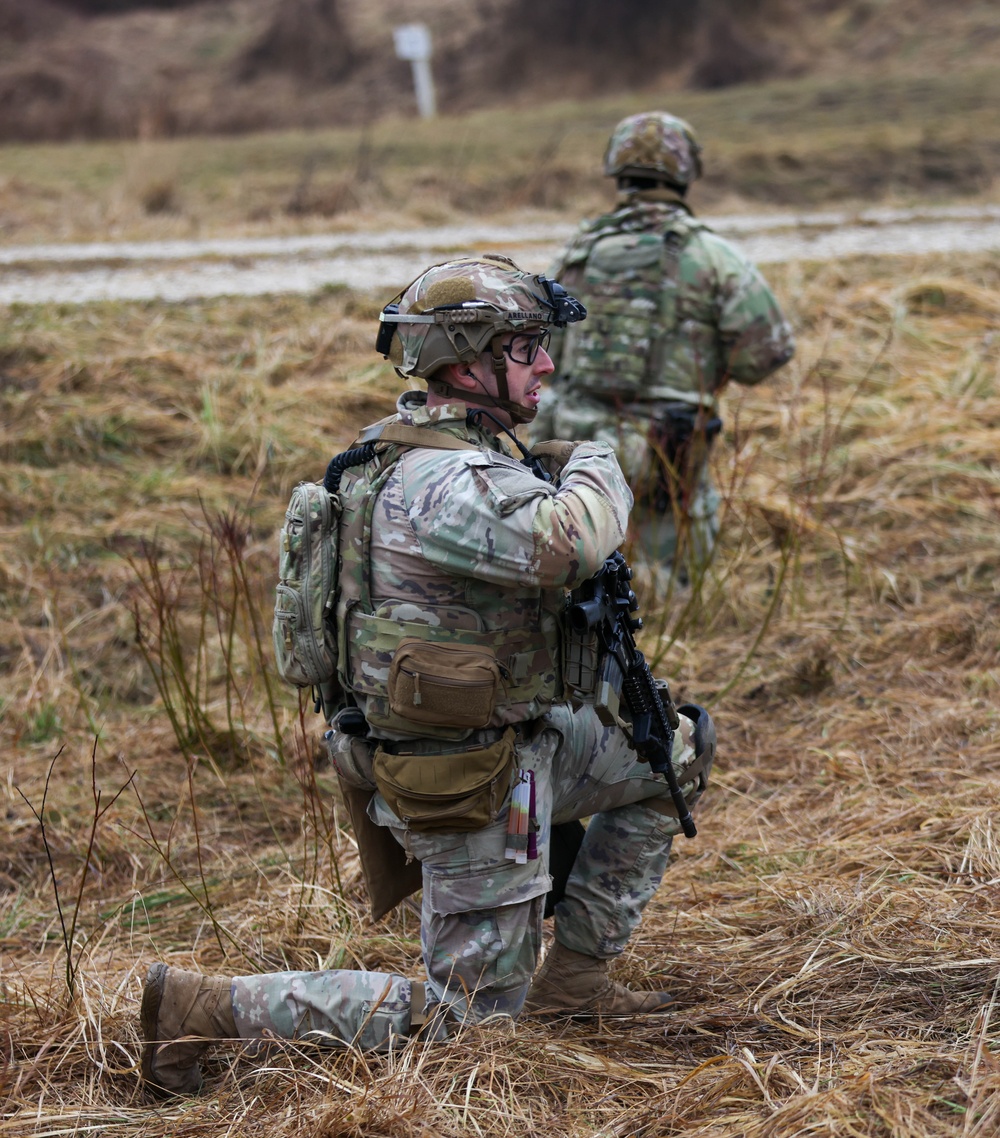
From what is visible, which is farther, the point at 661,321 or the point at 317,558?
the point at 661,321

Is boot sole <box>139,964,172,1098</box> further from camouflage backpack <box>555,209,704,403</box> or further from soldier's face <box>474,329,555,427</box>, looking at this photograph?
camouflage backpack <box>555,209,704,403</box>

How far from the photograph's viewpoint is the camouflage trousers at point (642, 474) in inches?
193

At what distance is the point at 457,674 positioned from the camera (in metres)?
2.39

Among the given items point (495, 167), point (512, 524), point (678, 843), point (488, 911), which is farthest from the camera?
point (495, 167)

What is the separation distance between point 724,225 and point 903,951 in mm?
8691

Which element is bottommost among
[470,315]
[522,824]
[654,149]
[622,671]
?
[522,824]

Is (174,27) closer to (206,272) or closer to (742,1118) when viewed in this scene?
(206,272)

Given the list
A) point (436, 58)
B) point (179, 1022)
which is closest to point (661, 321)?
point (179, 1022)

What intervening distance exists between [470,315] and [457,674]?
0.68 meters

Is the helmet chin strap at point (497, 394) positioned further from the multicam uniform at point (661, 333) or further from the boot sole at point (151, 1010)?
the multicam uniform at point (661, 333)

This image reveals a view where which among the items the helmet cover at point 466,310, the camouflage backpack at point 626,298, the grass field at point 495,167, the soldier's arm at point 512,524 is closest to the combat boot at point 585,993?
the soldier's arm at point 512,524

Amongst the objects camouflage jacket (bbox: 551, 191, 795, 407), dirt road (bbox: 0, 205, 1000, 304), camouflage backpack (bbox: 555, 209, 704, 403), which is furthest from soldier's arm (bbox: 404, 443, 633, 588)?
dirt road (bbox: 0, 205, 1000, 304)

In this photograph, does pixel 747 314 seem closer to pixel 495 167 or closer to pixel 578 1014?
pixel 578 1014

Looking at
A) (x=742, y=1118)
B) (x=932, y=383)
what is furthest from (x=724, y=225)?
(x=742, y=1118)
